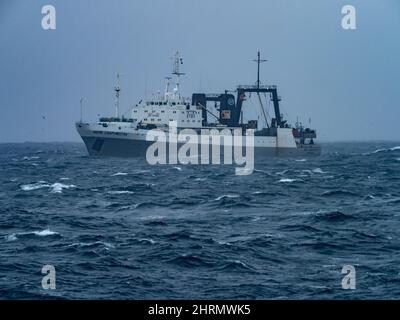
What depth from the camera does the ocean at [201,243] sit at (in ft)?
52.1

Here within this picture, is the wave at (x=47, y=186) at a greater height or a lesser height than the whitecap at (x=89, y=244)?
lesser

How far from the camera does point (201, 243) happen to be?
2170 cm

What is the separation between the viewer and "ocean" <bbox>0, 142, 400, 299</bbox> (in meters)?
15.9

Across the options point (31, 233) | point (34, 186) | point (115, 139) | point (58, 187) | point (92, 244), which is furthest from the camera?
point (115, 139)

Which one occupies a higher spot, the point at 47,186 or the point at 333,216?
the point at 333,216

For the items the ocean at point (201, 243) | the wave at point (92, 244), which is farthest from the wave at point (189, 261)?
the wave at point (92, 244)

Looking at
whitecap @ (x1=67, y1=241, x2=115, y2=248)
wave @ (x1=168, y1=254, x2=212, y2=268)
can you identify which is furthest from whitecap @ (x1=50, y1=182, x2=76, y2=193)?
wave @ (x1=168, y1=254, x2=212, y2=268)

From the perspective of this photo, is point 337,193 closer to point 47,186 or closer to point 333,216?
point 333,216

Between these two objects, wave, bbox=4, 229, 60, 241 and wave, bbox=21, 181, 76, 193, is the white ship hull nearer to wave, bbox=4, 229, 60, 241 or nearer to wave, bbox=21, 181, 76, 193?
wave, bbox=21, 181, 76, 193

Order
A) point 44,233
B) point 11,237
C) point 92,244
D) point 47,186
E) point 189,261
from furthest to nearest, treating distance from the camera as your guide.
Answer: point 47,186 < point 44,233 < point 11,237 < point 92,244 < point 189,261

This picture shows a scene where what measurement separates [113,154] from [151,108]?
10564 millimetres

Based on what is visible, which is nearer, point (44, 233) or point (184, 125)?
point (44, 233)

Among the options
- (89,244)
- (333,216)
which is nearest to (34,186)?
(89,244)

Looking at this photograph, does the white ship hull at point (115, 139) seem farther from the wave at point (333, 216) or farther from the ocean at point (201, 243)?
the wave at point (333, 216)
